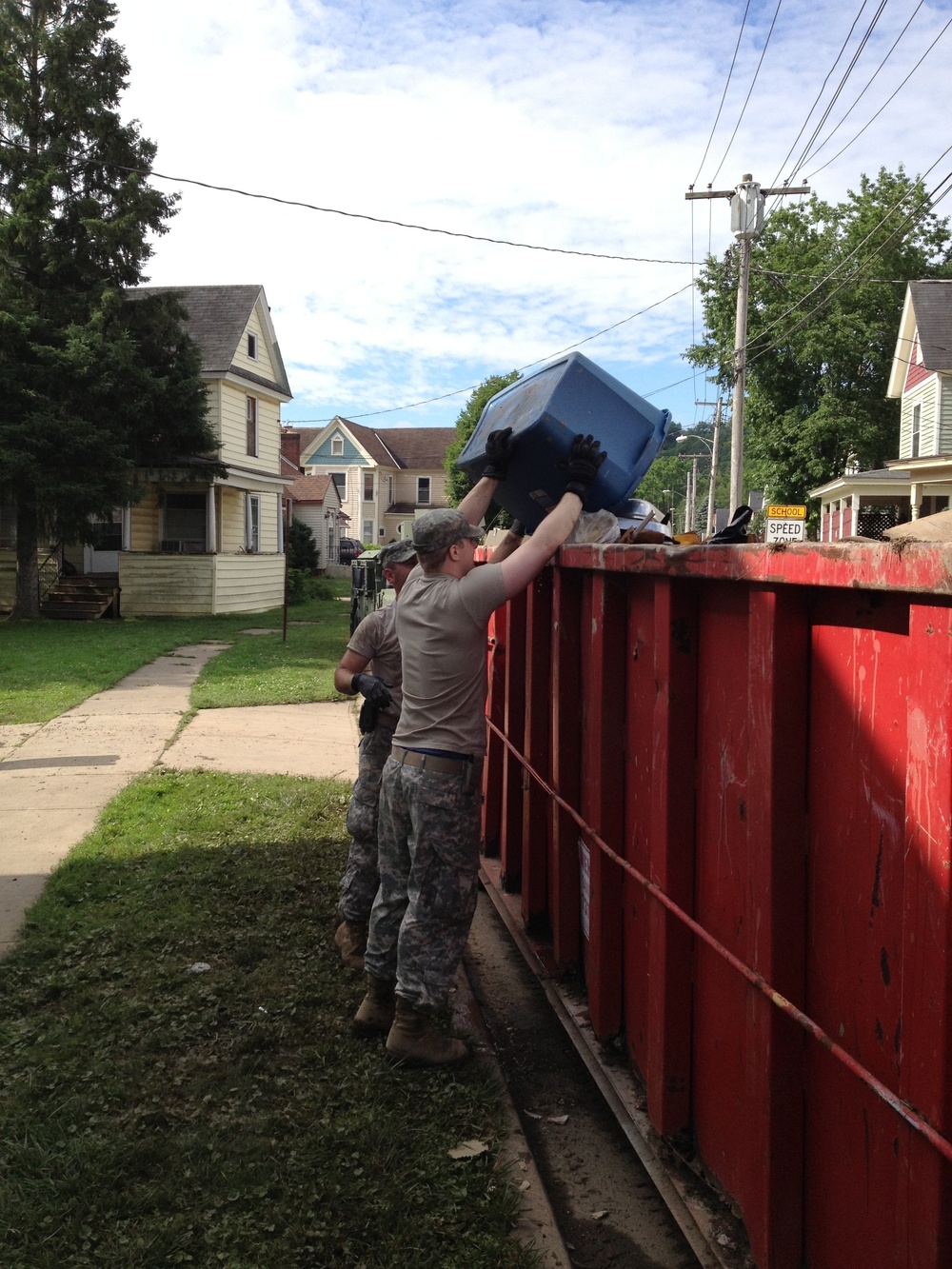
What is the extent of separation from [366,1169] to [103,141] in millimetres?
22568

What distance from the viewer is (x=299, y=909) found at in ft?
17.9

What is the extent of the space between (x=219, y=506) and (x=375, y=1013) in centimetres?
2383

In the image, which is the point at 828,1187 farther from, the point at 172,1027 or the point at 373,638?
the point at 373,638

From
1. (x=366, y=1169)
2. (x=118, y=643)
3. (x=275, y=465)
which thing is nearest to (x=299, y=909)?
(x=366, y=1169)

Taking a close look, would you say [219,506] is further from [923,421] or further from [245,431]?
[923,421]

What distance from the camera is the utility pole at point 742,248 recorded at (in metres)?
25.6

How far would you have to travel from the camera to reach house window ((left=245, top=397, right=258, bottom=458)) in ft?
93.7

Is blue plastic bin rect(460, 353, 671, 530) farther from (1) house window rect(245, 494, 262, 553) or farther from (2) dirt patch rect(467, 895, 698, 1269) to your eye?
(1) house window rect(245, 494, 262, 553)

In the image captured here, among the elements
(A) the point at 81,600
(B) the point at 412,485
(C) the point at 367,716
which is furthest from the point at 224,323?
(B) the point at 412,485

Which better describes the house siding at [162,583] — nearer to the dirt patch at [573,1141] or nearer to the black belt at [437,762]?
the dirt patch at [573,1141]

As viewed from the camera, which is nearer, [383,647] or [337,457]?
[383,647]

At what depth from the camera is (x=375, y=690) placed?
461 centimetres

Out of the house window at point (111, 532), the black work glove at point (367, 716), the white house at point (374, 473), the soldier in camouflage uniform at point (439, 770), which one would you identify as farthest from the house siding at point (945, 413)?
the white house at point (374, 473)

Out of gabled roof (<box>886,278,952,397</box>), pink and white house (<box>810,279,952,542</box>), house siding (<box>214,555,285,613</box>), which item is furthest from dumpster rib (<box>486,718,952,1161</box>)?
gabled roof (<box>886,278,952,397</box>)
